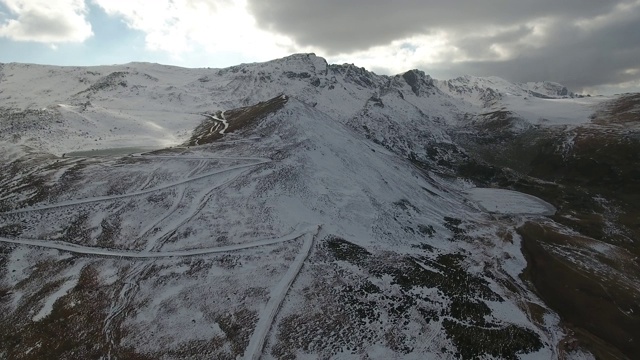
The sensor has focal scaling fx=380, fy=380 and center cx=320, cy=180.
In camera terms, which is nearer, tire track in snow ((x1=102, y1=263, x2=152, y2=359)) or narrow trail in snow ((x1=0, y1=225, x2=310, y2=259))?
tire track in snow ((x1=102, y1=263, x2=152, y2=359))

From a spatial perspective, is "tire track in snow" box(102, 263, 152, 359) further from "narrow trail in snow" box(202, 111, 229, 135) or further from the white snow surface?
the white snow surface

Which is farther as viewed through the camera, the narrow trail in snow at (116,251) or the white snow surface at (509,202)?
the white snow surface at (509,202)

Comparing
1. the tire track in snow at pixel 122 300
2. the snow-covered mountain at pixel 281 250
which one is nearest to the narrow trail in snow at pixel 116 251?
the snow-covered mountain at pixel 281 250

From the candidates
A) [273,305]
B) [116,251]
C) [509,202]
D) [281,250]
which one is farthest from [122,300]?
[509,202]

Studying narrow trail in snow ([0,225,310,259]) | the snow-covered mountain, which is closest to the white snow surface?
the snow-covered mountain

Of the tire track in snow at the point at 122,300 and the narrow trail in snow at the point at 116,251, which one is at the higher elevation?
the narrow trail in snow at the point at 116,251

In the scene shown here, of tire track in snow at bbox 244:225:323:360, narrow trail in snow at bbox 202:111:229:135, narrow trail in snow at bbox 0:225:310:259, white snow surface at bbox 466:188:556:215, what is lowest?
white snow surface at bbox 466:188:556:215

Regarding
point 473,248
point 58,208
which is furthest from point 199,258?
point 473,248

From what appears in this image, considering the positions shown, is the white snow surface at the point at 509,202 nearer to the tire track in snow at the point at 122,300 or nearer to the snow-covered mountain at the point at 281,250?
the snow-covered mountain at the point at 281,250
